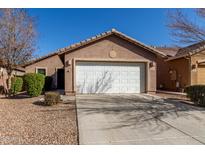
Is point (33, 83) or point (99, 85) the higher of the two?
→ point (33, 83)

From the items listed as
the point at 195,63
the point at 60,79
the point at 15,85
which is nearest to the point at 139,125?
the point at 15,85

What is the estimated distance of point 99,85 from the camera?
14.7 meters

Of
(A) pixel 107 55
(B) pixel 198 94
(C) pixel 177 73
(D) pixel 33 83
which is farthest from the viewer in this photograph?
(C) pixel 177 73

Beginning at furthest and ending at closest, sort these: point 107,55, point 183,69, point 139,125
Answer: point 183,69 < point 107,55 < point 139,125

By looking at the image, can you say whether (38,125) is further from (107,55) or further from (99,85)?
(107,55)

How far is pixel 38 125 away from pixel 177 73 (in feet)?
53.0

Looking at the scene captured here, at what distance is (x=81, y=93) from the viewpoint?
14438 millimetres

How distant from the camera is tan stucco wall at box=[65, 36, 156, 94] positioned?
14.1 m

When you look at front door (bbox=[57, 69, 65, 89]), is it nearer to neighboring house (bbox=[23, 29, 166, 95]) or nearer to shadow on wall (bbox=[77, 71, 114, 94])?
neighboring house (bbox=[23, 29, 166, 95])

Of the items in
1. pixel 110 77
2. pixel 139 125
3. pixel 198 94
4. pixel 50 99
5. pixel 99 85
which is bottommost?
pixel 139 125

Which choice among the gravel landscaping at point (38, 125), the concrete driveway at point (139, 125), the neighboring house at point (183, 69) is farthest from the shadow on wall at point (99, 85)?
the neighboring house at point (183, 69)

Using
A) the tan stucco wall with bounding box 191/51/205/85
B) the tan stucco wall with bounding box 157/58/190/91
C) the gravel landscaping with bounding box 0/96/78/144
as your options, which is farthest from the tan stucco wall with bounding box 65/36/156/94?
the tan stucco wall with bounding box 157/58/190/91

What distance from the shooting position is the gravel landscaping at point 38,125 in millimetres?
5555

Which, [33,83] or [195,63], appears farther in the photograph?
[195,63]
